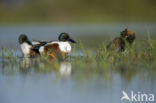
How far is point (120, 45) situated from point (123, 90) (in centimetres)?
287

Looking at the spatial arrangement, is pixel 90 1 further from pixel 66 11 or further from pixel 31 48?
pixel 31 48

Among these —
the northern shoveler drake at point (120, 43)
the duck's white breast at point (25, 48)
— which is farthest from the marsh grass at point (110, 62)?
the duck's white breast at point (25, 48)

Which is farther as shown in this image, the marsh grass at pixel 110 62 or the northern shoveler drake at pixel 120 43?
the northern shoveler drake at pixel 120 43

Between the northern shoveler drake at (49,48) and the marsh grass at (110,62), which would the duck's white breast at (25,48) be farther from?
the marsh grass at (110,62)

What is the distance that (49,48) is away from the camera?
877cm

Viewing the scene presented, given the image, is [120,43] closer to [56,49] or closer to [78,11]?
[56,49]

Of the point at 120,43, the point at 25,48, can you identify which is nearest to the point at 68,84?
the point at 120,43

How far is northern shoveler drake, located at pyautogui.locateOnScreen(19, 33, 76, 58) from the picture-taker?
8.73m

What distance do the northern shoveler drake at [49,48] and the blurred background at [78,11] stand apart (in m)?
10.8

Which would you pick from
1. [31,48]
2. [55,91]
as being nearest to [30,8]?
[31,48]

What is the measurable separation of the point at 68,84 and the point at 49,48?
3.12 meters

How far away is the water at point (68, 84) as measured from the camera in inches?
203

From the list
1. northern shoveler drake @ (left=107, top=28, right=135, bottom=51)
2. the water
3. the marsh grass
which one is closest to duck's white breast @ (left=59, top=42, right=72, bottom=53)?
the marsh grass

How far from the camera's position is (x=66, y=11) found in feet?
67.9
